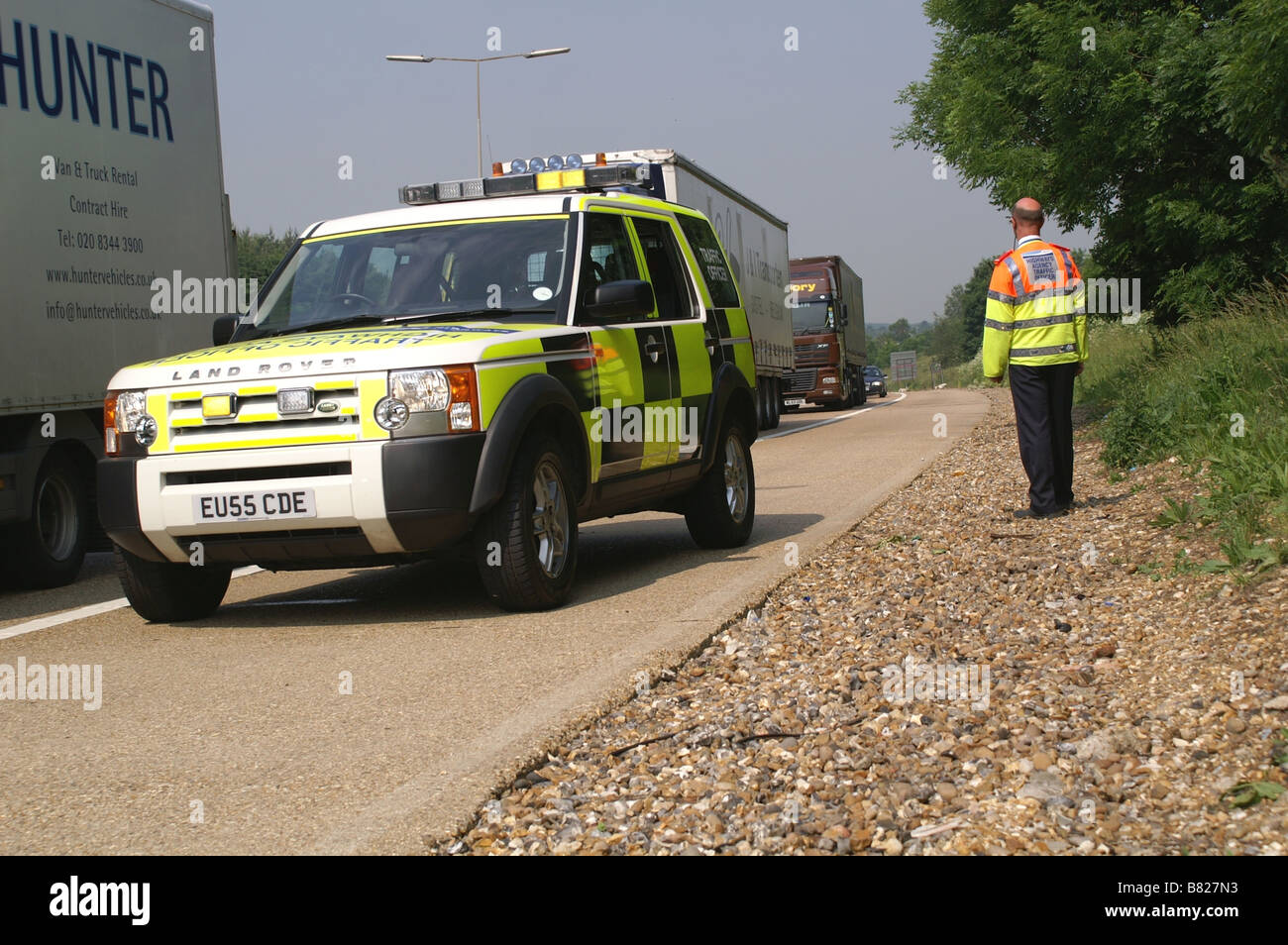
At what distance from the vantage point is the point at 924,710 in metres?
4.76

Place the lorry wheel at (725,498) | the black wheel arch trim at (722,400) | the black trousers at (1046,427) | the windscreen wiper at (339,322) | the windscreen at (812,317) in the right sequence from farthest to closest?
the windscreen at (812,317) < the black trousers at (1046,427) < the lorry wheel at (725,498) < the black wheel arch trim at (722,400) < the windscreen wiper at (339,322)

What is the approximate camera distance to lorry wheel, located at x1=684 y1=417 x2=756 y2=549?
29.7 ft

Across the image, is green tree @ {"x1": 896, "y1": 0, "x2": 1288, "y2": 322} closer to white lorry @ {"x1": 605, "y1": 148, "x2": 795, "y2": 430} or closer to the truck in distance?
white lorry @ {"x1": 605, "y1": 148, "x2": 795, "y2": 430}

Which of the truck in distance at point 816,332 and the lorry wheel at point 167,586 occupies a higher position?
the truck in distance at point 816,332

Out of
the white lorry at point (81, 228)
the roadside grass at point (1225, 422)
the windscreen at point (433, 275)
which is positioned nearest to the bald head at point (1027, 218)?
the roadside grass at point (1225, 422)

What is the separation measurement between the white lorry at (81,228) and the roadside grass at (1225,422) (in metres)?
6.94

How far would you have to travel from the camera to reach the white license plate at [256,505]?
6402 mm

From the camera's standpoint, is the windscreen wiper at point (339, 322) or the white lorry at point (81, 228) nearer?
the windscreen wiper at point (339, 322)

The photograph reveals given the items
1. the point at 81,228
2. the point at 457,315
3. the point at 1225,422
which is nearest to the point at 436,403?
the point at 457,315

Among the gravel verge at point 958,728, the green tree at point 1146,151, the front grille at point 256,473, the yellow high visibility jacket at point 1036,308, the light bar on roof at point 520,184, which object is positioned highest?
the green tree at point 1146,151

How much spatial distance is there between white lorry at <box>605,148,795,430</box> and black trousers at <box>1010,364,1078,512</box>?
12.0m

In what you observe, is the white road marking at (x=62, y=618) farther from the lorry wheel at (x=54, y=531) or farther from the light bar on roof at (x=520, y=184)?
the light bar on roof at (x=520, y=184)
